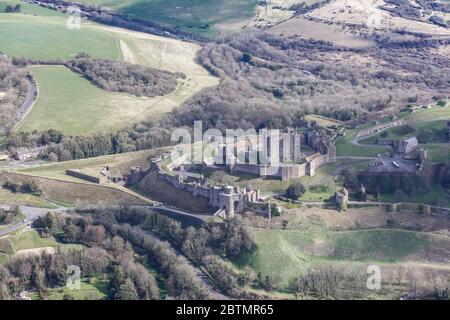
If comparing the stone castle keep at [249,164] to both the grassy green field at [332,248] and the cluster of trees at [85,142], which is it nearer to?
the grassy green field at [332,248]

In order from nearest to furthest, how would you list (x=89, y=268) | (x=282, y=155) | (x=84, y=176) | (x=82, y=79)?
(x=89, y=268), (x=282, y=155), (x=84, y=176), (x=82, y=79)

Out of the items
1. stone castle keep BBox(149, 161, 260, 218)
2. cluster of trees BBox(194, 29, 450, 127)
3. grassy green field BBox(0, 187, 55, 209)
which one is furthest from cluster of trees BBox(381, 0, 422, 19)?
grassy green field BBox(0, 187, 55, 209)

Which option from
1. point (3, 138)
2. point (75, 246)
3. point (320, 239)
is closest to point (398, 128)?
point (320, 239)

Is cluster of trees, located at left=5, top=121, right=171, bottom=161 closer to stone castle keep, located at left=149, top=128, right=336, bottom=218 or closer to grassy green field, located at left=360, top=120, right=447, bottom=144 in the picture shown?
stone castle keep, located at left=149, top=128, right=336, bottom=218

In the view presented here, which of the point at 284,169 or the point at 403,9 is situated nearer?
the point at 284,169

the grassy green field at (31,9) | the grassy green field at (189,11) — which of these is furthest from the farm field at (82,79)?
the grassy green field at (189,11)

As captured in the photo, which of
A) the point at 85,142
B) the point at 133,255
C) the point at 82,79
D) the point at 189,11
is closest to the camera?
the point at 133,255

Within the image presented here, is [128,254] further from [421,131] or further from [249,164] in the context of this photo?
[421,131]

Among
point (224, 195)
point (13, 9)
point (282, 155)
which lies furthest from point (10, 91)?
point (224, 195)
